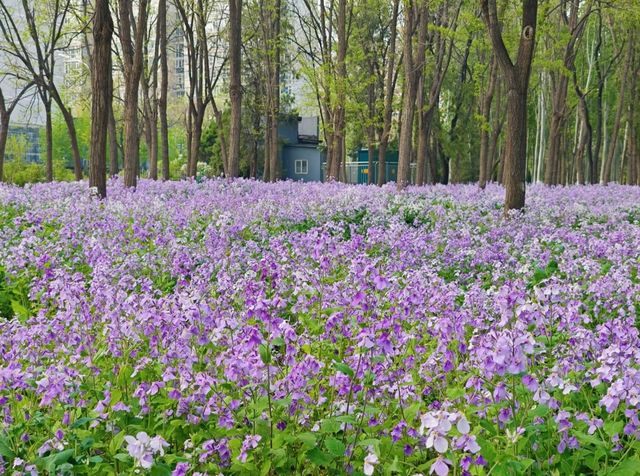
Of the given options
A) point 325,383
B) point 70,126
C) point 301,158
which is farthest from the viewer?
point 301,158

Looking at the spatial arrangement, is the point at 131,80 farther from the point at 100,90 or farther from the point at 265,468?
the point at 265,468

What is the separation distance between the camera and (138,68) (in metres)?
16.8

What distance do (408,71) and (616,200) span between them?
688cm

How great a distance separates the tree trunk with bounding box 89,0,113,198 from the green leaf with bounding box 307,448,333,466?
37.4 feet

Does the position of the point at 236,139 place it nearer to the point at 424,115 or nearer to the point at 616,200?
the point at 424,115

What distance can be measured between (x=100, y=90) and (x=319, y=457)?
40.2ft

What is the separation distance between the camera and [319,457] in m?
2.68

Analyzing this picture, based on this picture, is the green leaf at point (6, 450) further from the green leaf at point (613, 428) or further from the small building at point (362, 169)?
the small building at point (362, 169)

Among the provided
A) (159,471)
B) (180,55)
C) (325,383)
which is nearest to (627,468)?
(325,383)

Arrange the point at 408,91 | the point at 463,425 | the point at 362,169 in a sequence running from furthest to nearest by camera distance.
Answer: the point at 362,169 < the point at 408,91 < the point at 463,425

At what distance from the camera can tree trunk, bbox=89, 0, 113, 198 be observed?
42.7ft

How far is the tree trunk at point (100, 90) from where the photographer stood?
42.7 feet

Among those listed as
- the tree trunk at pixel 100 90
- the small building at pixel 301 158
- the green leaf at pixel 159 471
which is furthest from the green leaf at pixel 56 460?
the small building at pixel 301 158

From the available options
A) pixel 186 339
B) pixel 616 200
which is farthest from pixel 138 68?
pixel 186 339
